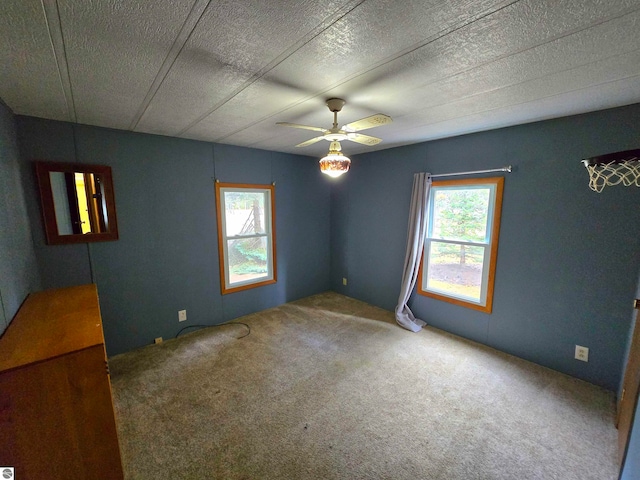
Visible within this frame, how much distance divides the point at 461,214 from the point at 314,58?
2512 mm

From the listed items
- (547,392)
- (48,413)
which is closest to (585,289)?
(547,392)

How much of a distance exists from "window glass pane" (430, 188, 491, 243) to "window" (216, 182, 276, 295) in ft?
7.53

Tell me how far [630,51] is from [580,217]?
4.72ft

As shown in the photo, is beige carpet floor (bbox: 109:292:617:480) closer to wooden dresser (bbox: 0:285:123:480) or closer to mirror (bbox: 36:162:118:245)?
wooden dresser (bbox: 0:285:123:480)

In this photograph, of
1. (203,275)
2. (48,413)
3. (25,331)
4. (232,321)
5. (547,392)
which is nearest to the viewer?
(48,413)

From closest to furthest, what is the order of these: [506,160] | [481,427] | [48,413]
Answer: [48,413] < [481,427] < [506,160]

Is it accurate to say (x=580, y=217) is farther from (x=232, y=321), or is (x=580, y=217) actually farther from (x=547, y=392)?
(x=232, y=321)

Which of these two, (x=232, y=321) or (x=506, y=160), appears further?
(x=232, y=321)

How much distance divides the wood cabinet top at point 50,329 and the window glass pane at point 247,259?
1730 millimetres

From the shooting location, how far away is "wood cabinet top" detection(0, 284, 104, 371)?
1164 millimetres

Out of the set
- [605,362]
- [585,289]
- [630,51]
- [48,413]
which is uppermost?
[630,51]

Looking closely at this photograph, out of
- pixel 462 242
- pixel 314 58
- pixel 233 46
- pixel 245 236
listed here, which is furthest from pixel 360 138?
pixel 245 236

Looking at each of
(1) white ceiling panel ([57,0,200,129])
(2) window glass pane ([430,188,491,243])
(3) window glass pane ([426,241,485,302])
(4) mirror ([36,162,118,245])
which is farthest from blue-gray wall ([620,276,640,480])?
(4) mirror ([36,162,118,245])

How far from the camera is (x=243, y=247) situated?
3.69 m
